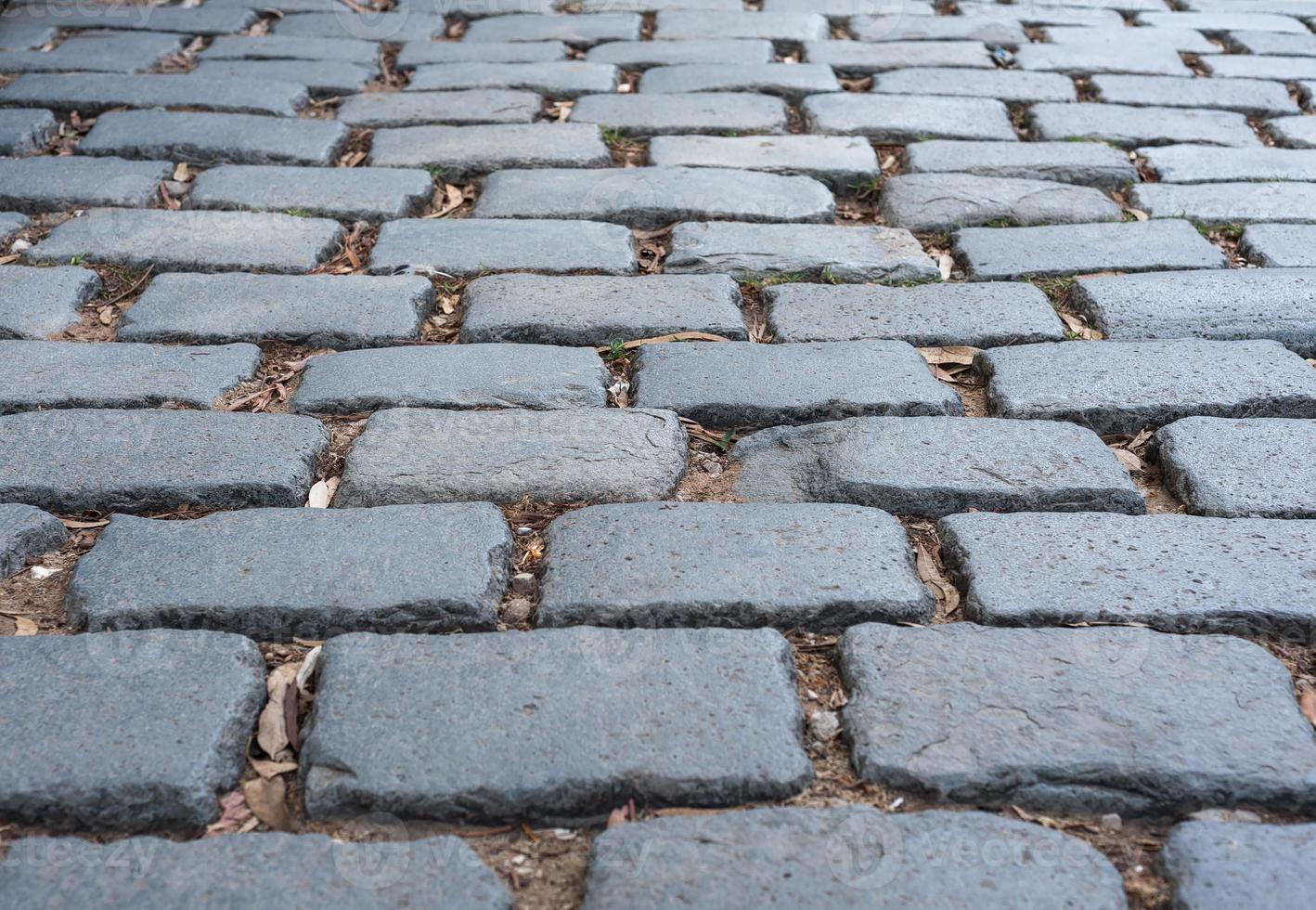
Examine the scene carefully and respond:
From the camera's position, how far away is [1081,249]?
268 centimetres

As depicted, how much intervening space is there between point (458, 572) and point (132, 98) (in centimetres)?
240

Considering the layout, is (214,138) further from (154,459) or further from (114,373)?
(154,459)

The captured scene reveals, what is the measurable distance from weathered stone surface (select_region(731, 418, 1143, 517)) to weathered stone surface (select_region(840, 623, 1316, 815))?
0.31 meters

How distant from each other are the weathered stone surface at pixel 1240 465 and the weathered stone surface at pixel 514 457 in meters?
0.79

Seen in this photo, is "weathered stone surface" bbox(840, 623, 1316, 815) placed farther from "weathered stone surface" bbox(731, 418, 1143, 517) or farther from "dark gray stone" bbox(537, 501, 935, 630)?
"weathered stone surface" bbox(731, 418, 1143, 517)

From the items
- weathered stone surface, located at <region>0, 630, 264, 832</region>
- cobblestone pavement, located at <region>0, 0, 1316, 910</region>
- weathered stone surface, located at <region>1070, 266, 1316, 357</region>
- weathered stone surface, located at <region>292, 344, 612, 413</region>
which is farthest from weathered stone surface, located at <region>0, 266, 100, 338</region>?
weathered stone surface, located at <region>1070, 266, 1316, 357</region>

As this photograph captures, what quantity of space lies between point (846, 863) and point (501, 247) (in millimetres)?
1713

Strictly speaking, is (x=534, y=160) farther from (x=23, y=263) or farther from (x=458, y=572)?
(x=458, y=572)

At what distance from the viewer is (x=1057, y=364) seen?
2.22 meters

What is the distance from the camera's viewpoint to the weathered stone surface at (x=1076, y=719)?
1.39 m

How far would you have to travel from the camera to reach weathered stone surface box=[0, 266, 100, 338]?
232 centimetres

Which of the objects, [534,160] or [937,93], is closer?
[534,160]

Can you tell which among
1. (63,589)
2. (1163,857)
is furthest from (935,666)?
(63,589)

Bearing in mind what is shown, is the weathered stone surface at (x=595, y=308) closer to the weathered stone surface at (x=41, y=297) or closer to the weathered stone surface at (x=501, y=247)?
the weathered stone surface at (x=501, y=247)
